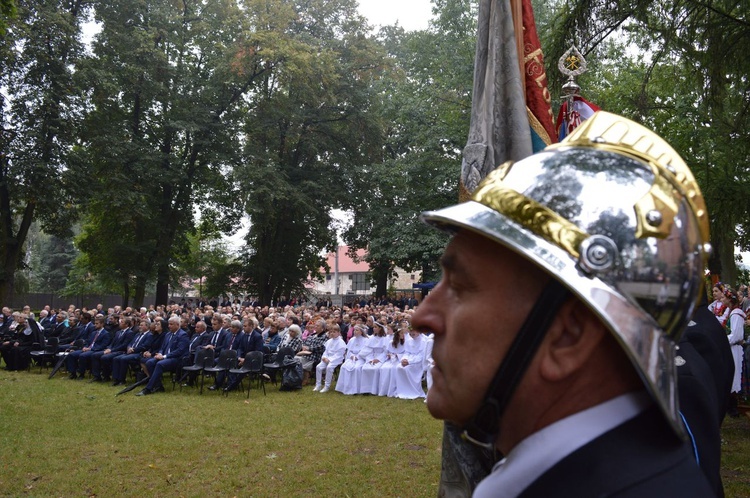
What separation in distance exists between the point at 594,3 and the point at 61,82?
23240mm

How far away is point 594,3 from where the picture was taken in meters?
5.86

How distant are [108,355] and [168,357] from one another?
7.14ft

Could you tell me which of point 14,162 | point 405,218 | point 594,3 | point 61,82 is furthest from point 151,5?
point 594,3

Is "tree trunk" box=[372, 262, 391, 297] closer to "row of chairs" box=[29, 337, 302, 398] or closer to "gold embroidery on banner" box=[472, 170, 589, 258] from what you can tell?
"row of chairs" box=[29, 337, 302, 398]

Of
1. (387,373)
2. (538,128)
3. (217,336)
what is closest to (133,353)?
(217,336)

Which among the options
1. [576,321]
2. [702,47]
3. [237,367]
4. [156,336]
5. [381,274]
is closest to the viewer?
[576,321]

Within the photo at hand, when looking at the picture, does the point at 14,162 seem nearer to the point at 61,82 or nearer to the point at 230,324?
the point at 61,82

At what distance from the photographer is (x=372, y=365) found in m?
13.6

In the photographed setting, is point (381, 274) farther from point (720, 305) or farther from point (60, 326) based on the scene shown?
point (720, 305)

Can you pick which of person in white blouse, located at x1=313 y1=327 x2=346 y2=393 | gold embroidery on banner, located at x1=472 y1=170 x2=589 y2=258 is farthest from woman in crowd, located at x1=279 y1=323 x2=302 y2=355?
gold embroidery on banner, located at x1=472 y1=170 x2=589 y2=258

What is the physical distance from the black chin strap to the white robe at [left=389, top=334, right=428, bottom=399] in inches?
478

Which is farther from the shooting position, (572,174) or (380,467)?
(380,467)

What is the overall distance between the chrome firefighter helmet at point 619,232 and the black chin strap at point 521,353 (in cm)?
4

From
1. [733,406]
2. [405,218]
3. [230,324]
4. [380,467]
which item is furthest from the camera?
[405,218]
